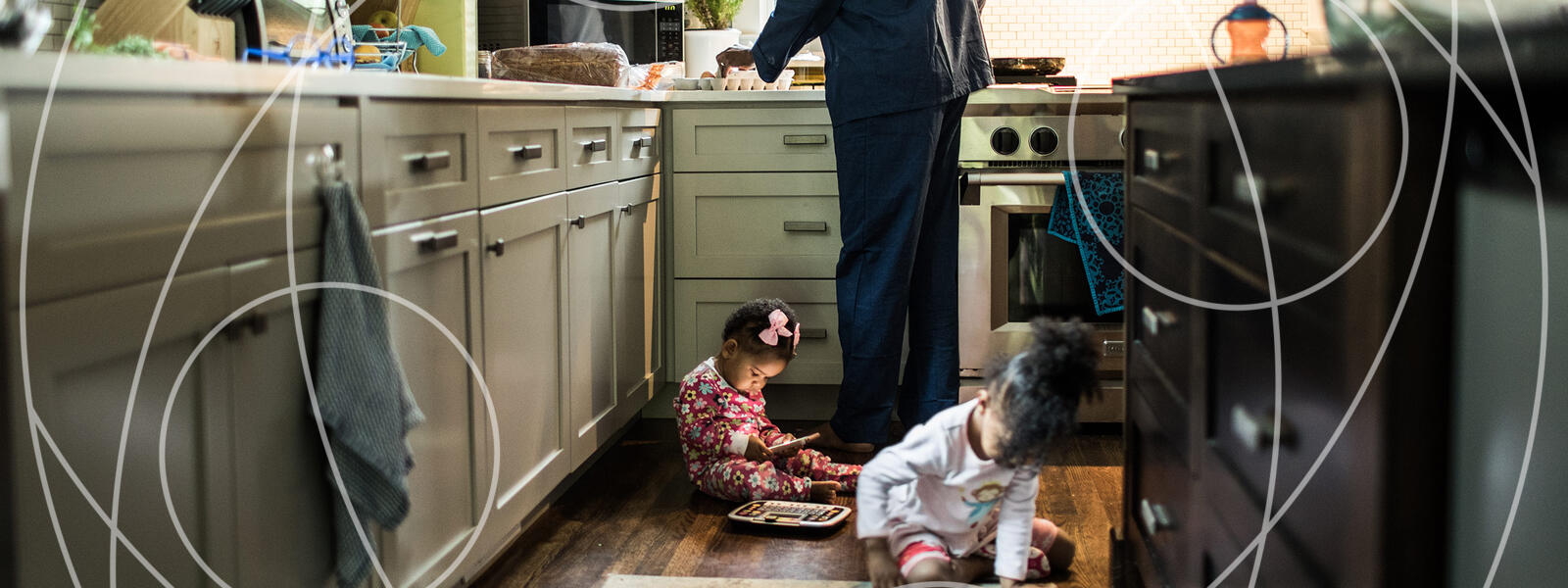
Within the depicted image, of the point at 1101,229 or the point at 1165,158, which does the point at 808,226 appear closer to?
the point at 1101,229

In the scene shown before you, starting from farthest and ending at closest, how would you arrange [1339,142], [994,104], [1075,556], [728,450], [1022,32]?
[1022,32] → [994,104] → [728,450] → [1075,556] → [1339,142]

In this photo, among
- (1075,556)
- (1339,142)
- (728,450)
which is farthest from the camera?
(728,450)

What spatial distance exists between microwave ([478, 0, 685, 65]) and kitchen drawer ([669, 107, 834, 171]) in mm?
367

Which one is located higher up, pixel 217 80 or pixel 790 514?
pixel 217 80

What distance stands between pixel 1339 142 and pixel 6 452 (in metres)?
0.75

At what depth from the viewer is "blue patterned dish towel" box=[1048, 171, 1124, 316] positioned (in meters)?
2.03

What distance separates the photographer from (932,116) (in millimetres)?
1890

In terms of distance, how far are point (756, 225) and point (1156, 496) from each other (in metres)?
1.57

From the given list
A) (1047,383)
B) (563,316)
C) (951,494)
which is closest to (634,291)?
(563,316)

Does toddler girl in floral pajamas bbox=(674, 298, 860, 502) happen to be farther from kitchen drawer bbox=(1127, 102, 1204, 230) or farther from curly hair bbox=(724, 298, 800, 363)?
kitchen drawer bbox=(1127, 102, 1204, 230)

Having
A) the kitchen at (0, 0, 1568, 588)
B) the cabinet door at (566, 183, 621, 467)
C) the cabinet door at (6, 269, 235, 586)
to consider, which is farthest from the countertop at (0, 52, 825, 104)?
the cabinet door at (566, 183, 621, 467)

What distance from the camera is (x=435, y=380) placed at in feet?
4.23

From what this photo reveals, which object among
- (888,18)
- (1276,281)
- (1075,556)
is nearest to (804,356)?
(888,18)

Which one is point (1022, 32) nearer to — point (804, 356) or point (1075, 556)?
point (804, 356)
